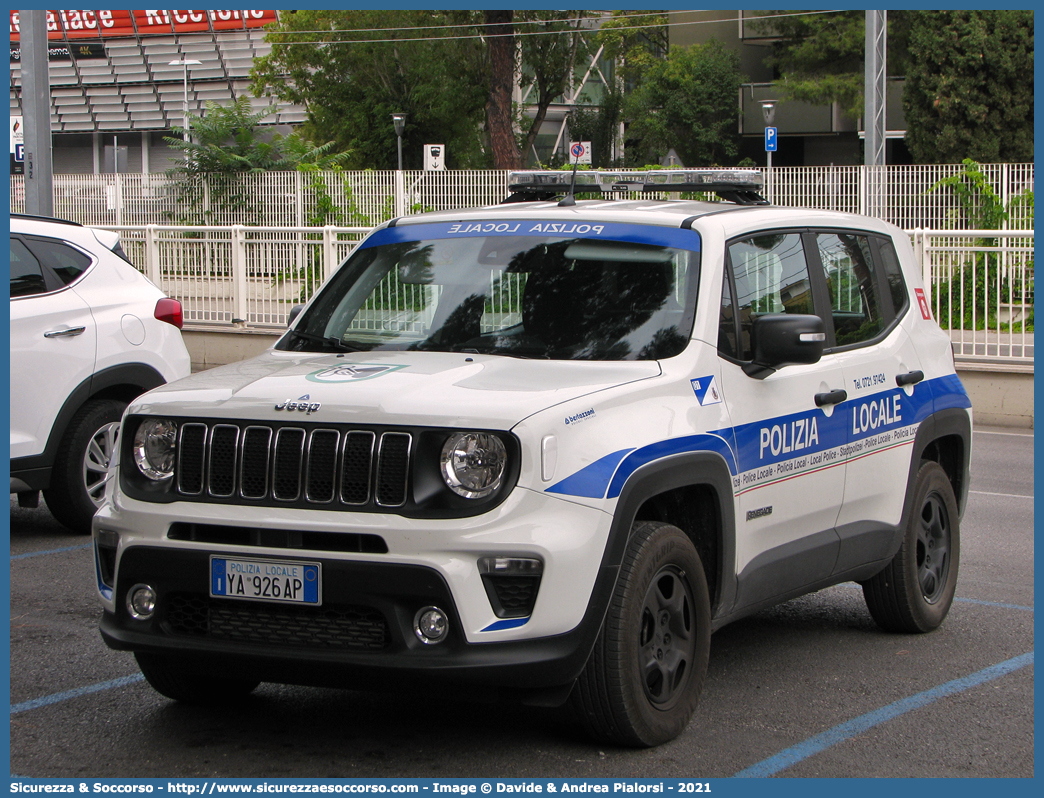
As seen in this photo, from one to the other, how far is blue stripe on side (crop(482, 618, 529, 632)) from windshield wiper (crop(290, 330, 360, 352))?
150 centimetres

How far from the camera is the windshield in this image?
496cm

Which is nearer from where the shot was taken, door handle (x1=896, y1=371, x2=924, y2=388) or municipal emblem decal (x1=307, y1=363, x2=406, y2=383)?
municipal emblem decal (x1=307, y1=363, x2=406, y2=383)

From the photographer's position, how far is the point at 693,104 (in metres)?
49.4

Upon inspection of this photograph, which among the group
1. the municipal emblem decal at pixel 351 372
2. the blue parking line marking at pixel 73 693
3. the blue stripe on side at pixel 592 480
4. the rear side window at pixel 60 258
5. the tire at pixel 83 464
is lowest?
the blue parking line marking at pixel 73 693

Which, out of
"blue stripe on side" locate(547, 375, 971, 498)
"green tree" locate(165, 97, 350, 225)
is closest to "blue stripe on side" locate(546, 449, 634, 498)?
"blue stripe on side" locate(547, 375, 971, 498)

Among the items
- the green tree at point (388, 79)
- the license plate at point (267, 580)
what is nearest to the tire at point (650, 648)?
the license plate at point (267, 580)

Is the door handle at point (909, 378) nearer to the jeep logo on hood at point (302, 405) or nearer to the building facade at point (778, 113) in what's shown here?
the jeep logo on hood at point (302, 405)

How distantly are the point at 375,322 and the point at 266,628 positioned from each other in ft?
4.97

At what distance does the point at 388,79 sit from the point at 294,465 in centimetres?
4877

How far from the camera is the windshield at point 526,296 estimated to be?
4.96 metres

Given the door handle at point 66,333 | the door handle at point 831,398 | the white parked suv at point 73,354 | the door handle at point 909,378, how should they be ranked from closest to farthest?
1. the door handle at point 831,398
2. the door handle at point 909,378
3. the white parked suv at point 73,354
4. the door handle at point 66,333

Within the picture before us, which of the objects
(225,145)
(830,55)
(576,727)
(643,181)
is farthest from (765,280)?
(830,55)

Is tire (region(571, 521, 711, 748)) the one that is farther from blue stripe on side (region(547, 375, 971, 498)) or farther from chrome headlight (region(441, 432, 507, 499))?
chrome headlight (region(441, 432, 507, 499))

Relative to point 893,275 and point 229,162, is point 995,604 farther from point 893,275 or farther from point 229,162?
point 229,162
